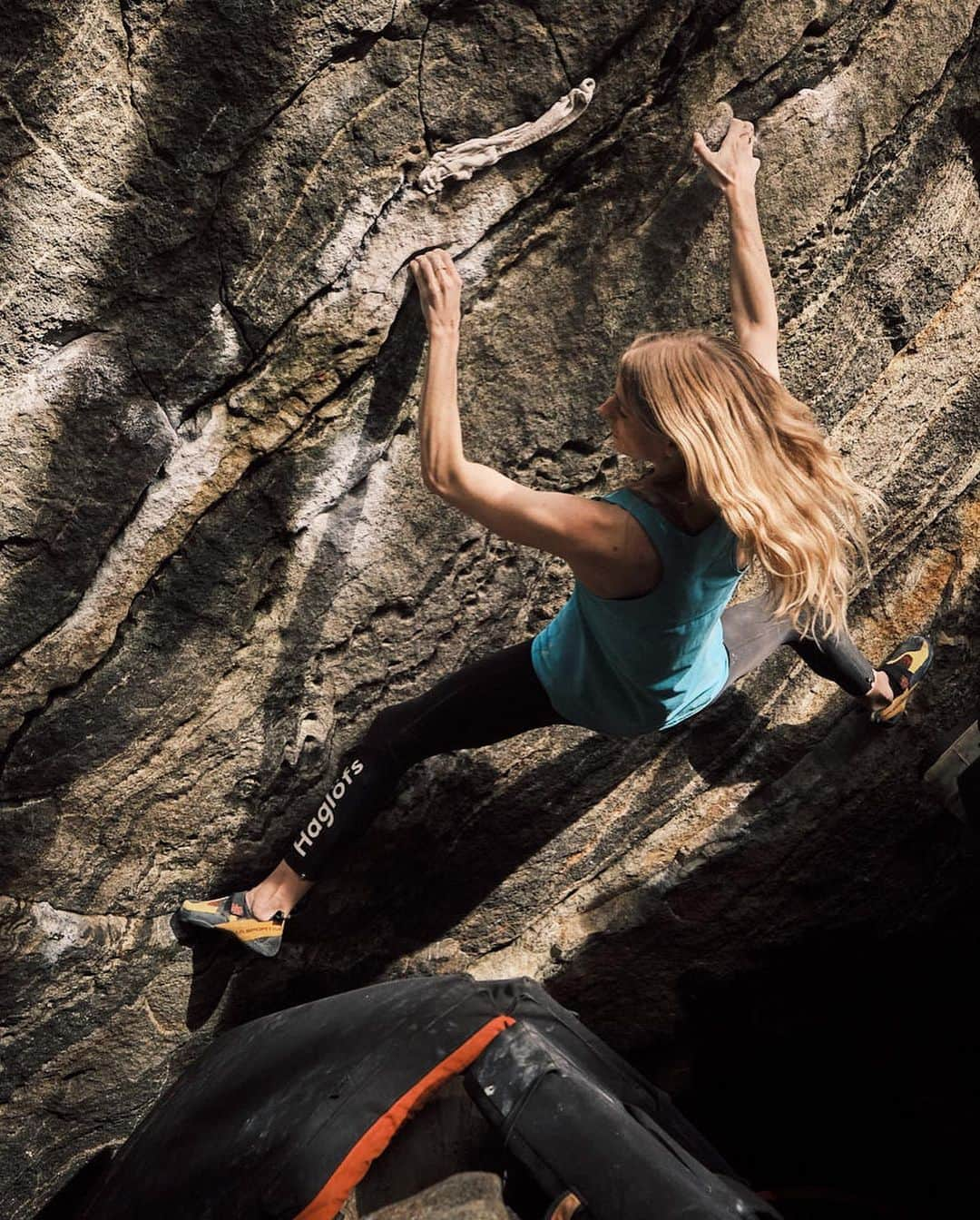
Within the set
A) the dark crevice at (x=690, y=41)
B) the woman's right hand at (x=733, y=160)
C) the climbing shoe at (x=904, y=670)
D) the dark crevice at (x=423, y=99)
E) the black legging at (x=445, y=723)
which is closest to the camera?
the dark crevice at (x=423, y=99)

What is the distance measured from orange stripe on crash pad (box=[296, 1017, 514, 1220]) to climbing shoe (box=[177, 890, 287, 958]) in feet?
1.77

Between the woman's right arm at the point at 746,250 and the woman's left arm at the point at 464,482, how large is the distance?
0.63 metres

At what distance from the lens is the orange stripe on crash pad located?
207 cm

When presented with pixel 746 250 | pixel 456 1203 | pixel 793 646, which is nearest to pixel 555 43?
pixel 746 250

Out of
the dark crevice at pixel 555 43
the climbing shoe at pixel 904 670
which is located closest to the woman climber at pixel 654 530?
the dark crevice at pixel 555 43

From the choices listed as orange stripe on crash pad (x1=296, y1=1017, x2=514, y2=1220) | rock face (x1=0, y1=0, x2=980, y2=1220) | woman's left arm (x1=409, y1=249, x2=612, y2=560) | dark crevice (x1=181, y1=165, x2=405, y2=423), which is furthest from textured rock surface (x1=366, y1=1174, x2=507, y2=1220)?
dark crevice (x1=181, y1=165, x2=405, y2=423)

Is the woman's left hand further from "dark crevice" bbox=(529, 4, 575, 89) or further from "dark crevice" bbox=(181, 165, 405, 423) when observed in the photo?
"dark crevice" bbox=(529, 4, 575, 89)

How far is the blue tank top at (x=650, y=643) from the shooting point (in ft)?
6.47

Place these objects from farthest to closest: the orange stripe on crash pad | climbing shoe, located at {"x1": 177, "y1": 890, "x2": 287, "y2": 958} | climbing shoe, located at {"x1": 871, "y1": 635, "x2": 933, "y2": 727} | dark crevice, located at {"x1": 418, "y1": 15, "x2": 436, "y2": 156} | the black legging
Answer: climbing shoe, located at {"x1": 871, "y1": 635, "x2": 933, "y2": 727}
climbing shoe, located at {"x1": 177, "y1": 890, "x2": 287, "y2": 958}
the black legging
the orange stripe on crash pad
dark crevice, located at {"x1": 418, "y1": 15, "x2": 436, "y2": 156}

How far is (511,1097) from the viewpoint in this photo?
2248 mm

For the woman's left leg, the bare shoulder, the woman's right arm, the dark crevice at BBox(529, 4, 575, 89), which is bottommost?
the woman's left leg

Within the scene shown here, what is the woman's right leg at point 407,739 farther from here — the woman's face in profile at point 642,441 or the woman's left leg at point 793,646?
the woman's face in profile at point 642,441

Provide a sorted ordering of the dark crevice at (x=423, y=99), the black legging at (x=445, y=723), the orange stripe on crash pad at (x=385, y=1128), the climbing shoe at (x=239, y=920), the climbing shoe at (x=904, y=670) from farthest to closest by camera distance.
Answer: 1. the climbing shoe at (x=904, y=670)
2. the climbing shoe at (x=239, y=920)
3. the black legging at (x=445, y=723)
4. the orange stripe on crash pad at (x=385, y=1128)
5. the dark crevice at (x=423, y=99)

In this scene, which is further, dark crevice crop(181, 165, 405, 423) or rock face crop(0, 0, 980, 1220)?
dark crevice crop(181, 165, 405, 423)
